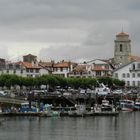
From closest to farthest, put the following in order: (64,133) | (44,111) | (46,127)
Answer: (64,133) < (46,127) < (44,111)

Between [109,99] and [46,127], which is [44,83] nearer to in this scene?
[109,99]

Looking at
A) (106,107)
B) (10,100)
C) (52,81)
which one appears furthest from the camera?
(52,81)

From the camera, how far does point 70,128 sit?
4294 inches

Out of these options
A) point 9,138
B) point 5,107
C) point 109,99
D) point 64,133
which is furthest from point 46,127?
point 109,99

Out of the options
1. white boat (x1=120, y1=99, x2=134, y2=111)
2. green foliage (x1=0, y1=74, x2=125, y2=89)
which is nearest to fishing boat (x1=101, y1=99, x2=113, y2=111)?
white boat (x1=120, y1=99, x2=134, y2=111)

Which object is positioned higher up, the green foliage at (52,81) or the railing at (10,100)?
the green foliage at (52,81)

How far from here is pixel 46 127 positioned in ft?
363

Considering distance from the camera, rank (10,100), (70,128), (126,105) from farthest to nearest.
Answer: (126,105), (10,100), (70,128)

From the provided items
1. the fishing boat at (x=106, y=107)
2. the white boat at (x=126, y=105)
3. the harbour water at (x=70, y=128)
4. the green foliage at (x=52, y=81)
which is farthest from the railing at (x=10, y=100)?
the green foliage at (x=52, y=81)

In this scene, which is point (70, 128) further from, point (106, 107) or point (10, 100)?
point (106, 107)

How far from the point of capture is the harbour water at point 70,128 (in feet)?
321

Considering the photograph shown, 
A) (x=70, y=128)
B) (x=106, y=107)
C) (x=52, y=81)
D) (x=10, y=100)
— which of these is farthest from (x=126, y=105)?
(x=70, y=128)

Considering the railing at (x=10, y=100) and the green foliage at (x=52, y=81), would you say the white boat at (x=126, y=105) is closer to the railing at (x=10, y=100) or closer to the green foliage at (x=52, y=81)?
the railing at (x=10, y=100)

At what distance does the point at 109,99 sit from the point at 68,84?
918 inches
